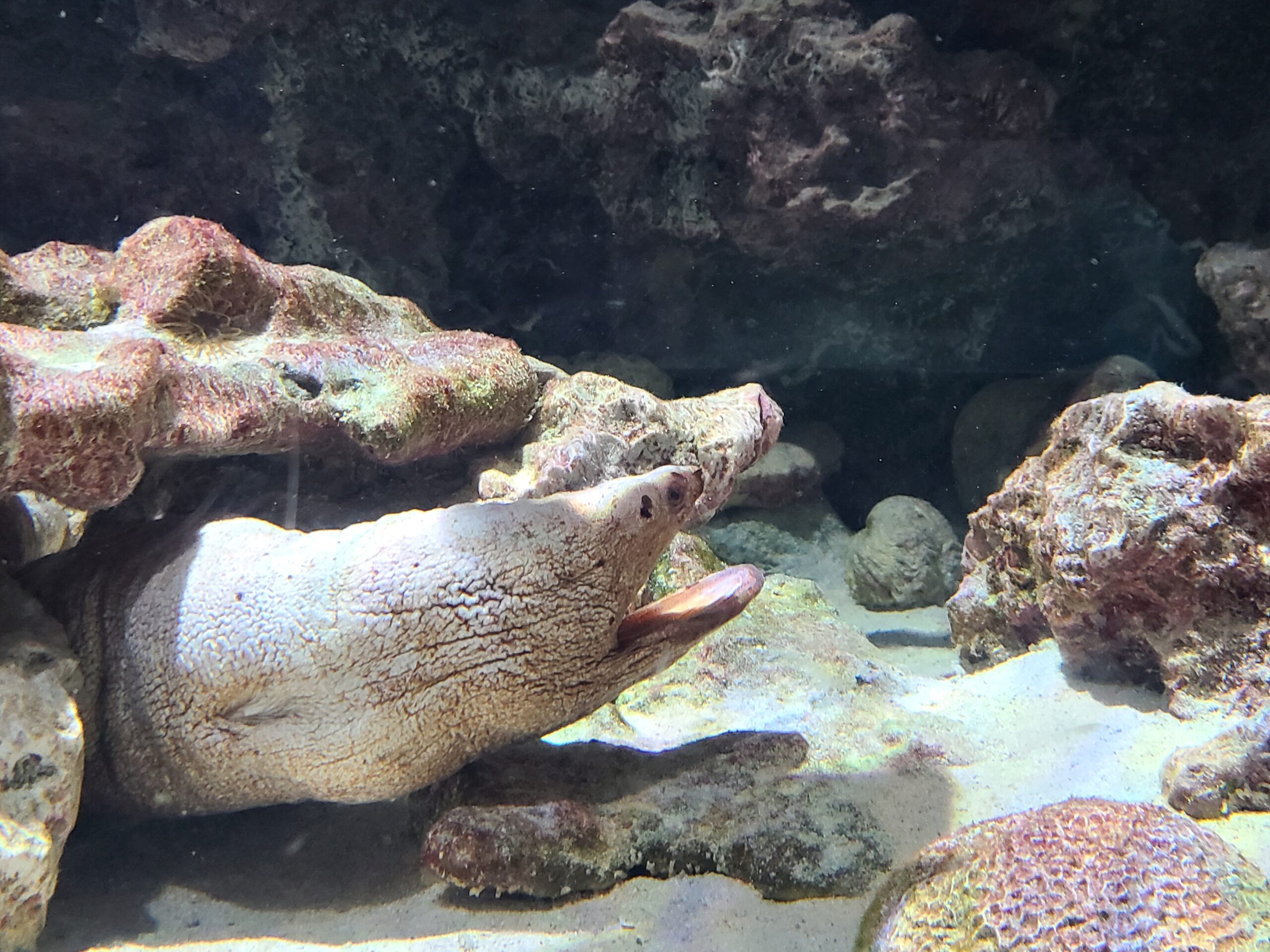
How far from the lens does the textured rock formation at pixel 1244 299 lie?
4.71 metres

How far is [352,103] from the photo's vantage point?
5324 mm

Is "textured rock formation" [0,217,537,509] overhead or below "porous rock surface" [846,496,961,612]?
overhead

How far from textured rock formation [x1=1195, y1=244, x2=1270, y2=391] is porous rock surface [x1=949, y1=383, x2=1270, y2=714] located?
9.56 ft

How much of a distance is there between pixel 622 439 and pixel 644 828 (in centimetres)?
152

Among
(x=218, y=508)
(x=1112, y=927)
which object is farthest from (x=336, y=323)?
(x=1112, y=927)

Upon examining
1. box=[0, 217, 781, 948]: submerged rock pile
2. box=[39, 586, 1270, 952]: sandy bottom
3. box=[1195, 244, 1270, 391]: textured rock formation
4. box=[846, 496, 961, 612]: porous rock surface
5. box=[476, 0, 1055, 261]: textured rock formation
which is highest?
box=[476, 0, 1055, 261]: textured rock formation

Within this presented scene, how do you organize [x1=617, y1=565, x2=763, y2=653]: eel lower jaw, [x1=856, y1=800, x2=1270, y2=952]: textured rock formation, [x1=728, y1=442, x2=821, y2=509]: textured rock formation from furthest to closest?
[x1=728, y1=442, x2=821, y2=509]: textured rock formation
[x1=617, y1=565, x2=763, y2=653]: eel lower jaw
[x1=856, y1=800, x2=1270, y2=952]: textured rock formation

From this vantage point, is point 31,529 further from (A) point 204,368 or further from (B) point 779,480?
(B) point 779,480

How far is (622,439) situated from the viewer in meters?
3.12

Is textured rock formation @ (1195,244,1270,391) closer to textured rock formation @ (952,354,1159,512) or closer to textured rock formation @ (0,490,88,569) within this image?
textured rock formation @ (952,354,1159,512)

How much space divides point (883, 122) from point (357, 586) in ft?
13.9

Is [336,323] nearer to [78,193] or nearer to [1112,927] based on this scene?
[1112,927]

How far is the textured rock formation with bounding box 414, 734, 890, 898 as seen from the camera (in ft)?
6.27

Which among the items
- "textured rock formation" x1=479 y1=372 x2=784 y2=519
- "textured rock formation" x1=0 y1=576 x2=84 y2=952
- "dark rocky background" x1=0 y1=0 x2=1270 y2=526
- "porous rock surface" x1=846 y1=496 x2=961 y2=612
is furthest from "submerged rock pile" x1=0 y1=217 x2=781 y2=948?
"porous rock surface" x1=846 y1=496 x2=961 y2=612
